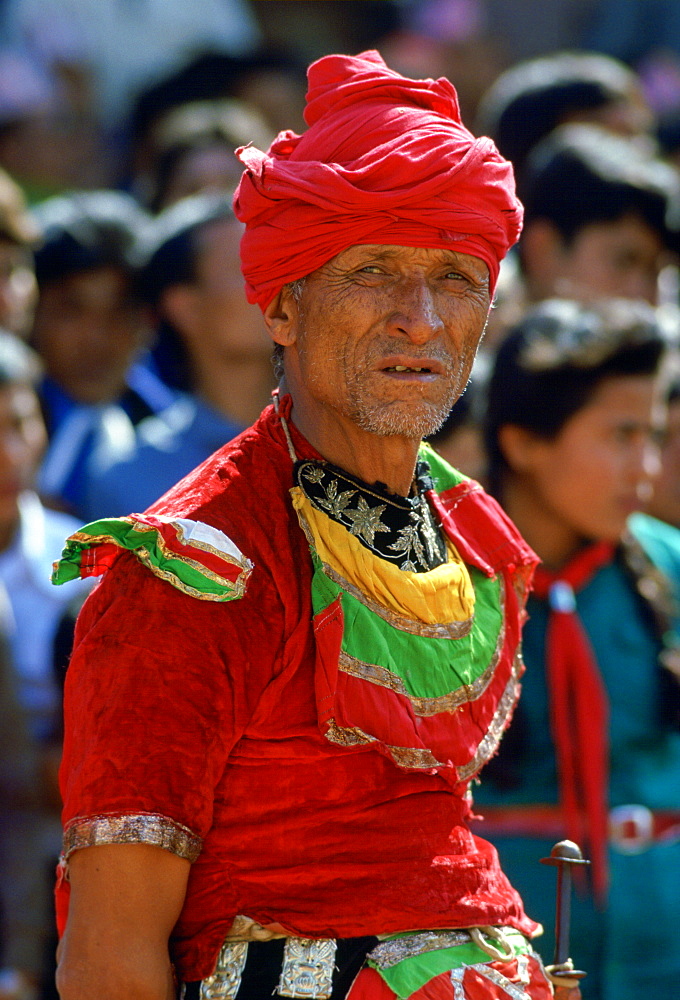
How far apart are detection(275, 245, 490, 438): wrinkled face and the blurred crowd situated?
1761 mm

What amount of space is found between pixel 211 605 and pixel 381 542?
40 cm

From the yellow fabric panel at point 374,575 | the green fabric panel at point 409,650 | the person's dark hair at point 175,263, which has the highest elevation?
the person's dark hair at point 175,263

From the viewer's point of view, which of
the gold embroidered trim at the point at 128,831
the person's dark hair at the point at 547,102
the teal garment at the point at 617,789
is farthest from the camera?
the person's dark hair at the point at 547,102

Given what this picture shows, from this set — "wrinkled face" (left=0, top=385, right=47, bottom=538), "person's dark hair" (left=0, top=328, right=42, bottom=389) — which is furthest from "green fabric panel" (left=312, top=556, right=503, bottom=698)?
"person's dark hair" (left=0, top=328, right=42, bottom=389)

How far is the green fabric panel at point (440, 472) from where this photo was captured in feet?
9.55

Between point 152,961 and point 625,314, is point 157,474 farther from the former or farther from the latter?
point 152,961

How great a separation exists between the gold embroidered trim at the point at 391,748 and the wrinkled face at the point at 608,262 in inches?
145

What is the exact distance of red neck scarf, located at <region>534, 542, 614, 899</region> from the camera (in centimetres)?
402

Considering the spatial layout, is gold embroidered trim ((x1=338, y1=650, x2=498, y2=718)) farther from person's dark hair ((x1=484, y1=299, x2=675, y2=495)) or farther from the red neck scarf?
person's dark hair ((x1=484, y1=299, x2=675, y2=495))

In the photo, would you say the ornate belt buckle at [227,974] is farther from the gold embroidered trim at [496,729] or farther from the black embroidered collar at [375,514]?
the black embroidered collar at [375,514]

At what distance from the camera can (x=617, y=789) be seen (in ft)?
13.5

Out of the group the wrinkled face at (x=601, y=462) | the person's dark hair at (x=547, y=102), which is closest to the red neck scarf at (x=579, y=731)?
the wrinkled face at (x=601, y=462)

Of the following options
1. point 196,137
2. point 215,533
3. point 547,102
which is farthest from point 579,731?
point 196,137

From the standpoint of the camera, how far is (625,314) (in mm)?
4465
